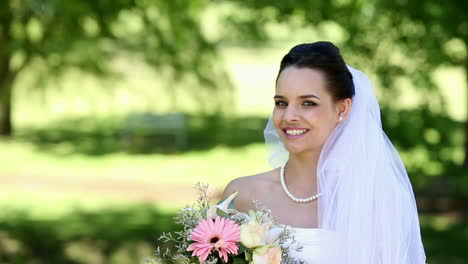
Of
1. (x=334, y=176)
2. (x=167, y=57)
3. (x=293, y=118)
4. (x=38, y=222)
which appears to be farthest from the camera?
(x=167, y=57)

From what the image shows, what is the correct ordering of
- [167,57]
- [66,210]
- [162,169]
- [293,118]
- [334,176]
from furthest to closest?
1. [162,169]
2. [167,57]
3. [66,210]
4. [334,176]
5. [293,118]

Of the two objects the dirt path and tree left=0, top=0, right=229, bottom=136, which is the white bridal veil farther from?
the dirt path

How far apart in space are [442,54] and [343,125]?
6390 mm

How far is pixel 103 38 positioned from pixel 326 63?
829 cm

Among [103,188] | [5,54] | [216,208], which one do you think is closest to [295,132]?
[216,208]

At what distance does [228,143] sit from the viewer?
58.5 ft

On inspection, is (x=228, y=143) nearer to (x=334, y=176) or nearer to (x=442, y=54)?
(x=442, y=54)

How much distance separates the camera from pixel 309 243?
350 centimetres

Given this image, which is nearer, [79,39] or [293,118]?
[293,118]

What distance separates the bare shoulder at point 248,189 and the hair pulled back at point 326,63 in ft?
1.92

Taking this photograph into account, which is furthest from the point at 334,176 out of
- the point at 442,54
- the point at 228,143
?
the point at 228,143

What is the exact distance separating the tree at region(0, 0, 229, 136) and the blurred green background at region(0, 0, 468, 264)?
1.3 inches

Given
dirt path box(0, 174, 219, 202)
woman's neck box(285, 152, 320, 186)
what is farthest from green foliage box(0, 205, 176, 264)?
woman's neck box(285, 152, 320, 186)

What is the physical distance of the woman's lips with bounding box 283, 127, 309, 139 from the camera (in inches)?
137
